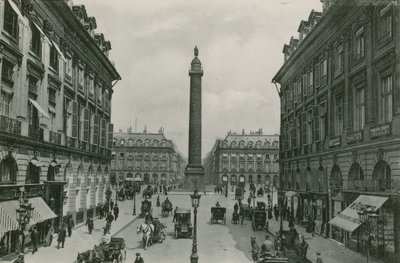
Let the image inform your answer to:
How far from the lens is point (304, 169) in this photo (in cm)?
3734

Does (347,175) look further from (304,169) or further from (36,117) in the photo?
(36,117)

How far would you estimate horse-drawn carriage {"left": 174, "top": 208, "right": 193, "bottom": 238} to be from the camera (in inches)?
1153

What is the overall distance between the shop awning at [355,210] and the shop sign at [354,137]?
10.4 ft

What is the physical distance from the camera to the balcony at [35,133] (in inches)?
939

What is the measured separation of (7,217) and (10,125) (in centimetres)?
435

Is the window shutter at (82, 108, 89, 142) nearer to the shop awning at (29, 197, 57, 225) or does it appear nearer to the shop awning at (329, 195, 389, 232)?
the shop awning at (29, 197, 57, 225)

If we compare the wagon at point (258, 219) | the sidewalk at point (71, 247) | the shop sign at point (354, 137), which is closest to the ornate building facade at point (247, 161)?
the sidewalk at point (71, 247)

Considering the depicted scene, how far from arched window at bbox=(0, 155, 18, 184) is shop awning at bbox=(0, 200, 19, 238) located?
131cm

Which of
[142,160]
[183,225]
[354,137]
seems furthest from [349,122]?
[142,160]

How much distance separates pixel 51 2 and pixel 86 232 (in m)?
15.9

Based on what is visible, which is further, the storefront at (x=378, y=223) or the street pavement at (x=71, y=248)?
the street pavement at (x=71, y=248)

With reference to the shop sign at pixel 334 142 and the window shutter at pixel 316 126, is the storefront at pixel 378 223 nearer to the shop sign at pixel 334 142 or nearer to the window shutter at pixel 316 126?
the shop sign at pixel 334 142

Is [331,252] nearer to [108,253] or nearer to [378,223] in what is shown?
[378,223]

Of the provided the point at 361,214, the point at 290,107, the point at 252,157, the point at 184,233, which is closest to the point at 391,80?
the point at 361,214
